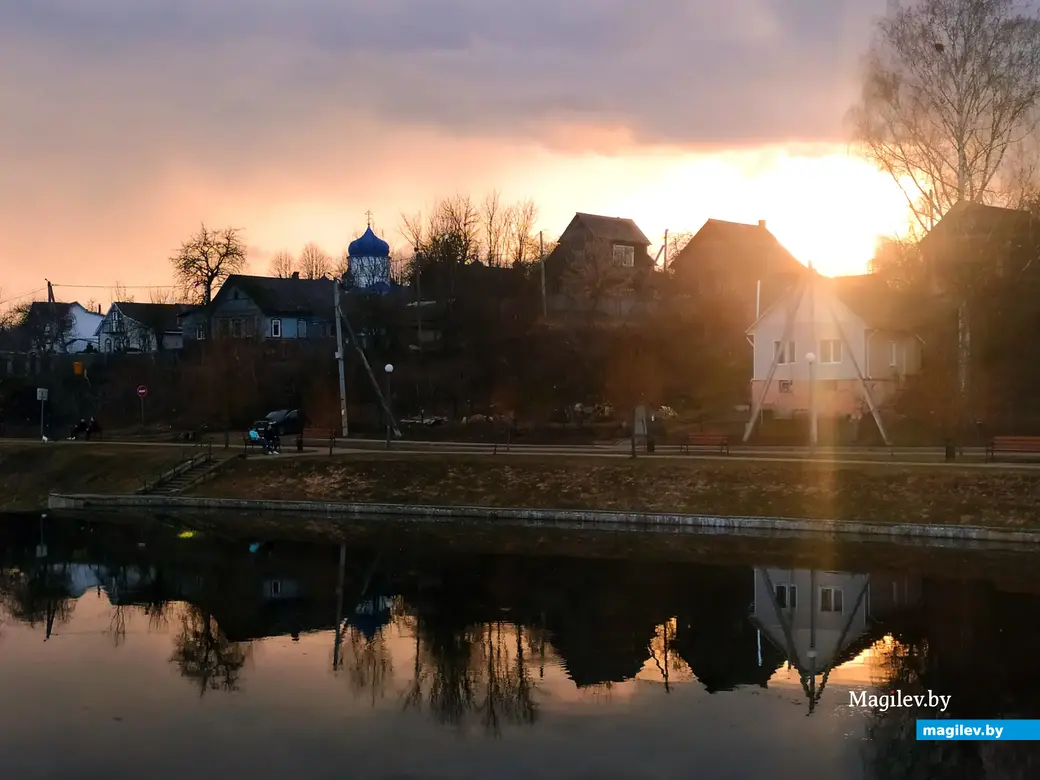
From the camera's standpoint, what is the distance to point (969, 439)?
41.7 m

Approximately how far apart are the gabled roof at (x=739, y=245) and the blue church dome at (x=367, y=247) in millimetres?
25333

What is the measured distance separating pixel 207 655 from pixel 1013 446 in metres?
29.4

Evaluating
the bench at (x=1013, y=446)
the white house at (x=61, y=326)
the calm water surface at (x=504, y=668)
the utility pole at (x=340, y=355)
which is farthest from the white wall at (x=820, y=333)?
the white house at (x=61, y=326)

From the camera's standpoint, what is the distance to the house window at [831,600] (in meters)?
22.8

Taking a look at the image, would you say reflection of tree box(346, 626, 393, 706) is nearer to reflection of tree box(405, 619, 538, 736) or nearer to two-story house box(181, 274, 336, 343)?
reflection of tree box(405, 619, 538, 736)

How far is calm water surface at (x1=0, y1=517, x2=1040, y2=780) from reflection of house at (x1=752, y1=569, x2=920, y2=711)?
0.27 ft

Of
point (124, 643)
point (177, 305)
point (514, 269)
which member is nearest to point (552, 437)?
point (514, 269)

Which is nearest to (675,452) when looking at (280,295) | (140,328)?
(280,295)

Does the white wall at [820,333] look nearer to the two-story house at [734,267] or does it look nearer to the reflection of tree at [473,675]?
the two-story house at [734,267]

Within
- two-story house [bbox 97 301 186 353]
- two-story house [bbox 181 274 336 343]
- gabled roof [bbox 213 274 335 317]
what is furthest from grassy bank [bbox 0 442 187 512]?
two-story house [bbox 97 301 186 353]

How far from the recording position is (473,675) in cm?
1841

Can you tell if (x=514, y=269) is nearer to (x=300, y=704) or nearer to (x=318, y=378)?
(x=318, y=378)

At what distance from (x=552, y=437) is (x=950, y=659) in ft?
107

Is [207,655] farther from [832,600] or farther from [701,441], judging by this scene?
[701,441]
